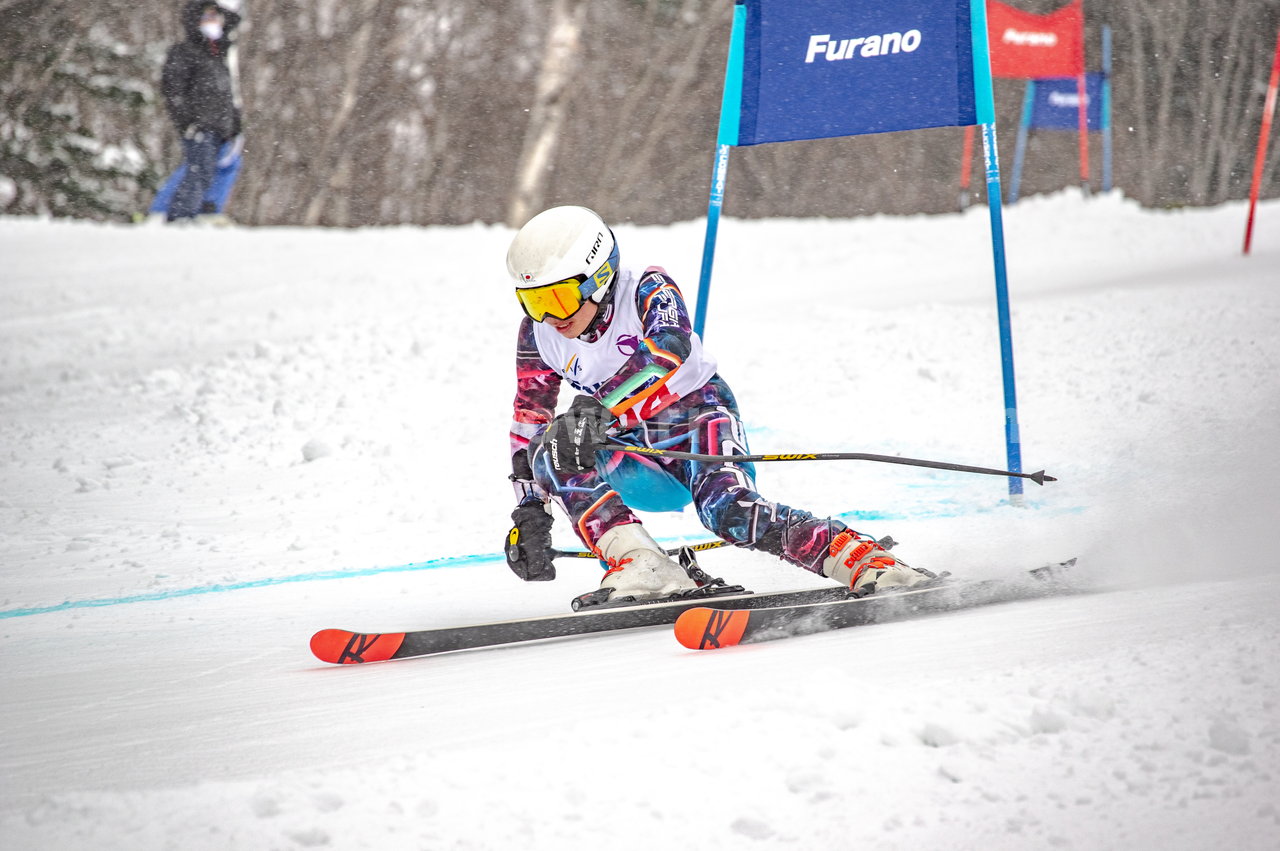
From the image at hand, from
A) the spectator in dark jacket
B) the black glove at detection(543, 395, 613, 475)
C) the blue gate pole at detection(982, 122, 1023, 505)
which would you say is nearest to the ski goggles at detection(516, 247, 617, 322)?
the black glove at detection(543, 395, 613, 475)

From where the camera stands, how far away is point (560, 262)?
3.54 m

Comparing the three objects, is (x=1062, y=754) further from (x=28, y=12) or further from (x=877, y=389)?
(x=28, y=12)

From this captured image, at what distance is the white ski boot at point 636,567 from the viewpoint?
352 cm

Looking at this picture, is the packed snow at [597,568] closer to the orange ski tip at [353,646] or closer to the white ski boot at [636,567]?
the orange ski tip at [353,646]

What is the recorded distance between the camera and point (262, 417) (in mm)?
7238

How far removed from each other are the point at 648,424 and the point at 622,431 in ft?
0.27

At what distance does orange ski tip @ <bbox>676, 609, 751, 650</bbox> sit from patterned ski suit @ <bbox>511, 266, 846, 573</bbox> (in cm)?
45

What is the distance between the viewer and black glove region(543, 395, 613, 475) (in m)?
3.45

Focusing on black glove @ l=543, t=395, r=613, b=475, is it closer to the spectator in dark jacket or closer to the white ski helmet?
the white ski helmet

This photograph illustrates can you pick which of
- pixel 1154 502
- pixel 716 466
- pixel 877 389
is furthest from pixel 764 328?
pixel 716 466

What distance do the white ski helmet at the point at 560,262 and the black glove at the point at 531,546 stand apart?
62 centimetres

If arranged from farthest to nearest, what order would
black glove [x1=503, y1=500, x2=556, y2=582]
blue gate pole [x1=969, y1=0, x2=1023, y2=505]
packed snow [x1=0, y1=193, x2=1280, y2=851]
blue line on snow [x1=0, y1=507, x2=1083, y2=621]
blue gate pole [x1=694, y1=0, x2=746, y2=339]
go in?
blue gate pole [x1=694, y1=0, x2=746, y2=339] < blue gate pole [x1=969, y1=0, x2=1023, y2=505] < blue line on snow [x1=0, y1=507, x2=1083, y2=621] < black glove [x1=503, y1=500, x2=556, y2=582] < packed snow [x1=0, y1=193, x2=1280, y2=851]

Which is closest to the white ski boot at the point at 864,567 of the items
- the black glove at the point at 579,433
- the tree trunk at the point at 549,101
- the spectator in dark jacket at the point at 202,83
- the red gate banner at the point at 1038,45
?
the black glove at the point at 579,433

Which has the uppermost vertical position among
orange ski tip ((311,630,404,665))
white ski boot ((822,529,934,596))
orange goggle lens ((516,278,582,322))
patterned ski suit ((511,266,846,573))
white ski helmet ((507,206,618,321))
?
white ski helmet ((507,206,618,321))
